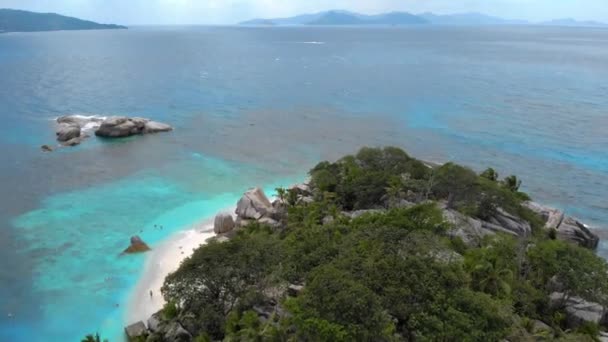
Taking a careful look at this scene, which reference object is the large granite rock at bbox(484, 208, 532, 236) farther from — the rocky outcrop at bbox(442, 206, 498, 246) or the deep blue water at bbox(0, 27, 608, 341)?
the deep blue water at bbox(0, 27, 608, 341)

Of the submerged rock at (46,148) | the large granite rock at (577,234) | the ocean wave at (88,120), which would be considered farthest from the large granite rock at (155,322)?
the ocean wave at (88,120)

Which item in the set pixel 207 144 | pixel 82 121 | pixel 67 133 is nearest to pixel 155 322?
pixel 207 144

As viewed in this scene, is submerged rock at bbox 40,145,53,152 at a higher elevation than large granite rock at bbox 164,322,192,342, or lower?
higher

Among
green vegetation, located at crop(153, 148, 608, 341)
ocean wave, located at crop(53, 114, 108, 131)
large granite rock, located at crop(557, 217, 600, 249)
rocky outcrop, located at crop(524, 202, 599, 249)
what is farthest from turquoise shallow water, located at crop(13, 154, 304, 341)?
large granite rock, located at crop(557, 217, 600, 249)

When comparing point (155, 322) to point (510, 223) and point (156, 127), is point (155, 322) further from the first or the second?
point (156, 127)

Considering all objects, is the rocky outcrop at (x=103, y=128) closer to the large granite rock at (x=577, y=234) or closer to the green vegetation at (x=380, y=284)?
the green vegetation at (x=380, y=284)

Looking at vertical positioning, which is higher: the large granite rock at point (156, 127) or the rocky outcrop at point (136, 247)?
the large granite rock at point (156, 127)

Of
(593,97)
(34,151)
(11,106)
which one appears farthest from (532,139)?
(11,106)
